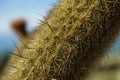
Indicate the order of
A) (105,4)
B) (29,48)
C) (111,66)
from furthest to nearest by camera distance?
(111,66) < (29,48) < (105,4)

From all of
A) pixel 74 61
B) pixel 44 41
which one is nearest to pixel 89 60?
pixel 74 61

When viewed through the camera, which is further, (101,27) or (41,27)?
(41,27)

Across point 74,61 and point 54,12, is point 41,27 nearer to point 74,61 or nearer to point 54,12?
point 54,12

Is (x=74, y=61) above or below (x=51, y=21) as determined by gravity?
below

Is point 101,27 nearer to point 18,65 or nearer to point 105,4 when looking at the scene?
point 105,4

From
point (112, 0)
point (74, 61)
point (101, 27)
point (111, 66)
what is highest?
point (111, 66)

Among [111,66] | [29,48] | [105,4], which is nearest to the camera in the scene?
[105,4]
